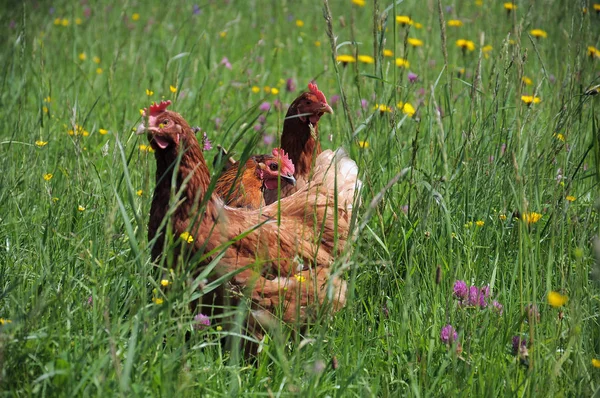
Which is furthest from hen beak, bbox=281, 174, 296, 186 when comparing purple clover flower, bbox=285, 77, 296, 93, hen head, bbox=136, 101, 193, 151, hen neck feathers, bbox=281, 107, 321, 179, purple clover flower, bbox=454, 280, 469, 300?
purple clover flower, bbox=285, 77, 296, 93

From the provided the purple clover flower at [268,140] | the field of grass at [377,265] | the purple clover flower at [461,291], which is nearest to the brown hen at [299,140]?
the field of grass at [377,265]

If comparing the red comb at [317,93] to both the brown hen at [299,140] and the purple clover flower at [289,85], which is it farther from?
the purple clover flower at [289,85]

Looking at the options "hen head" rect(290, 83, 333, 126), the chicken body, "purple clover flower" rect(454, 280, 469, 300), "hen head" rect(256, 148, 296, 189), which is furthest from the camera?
"hen head" rect(290, 83, 333, 126)

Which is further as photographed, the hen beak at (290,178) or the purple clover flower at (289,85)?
the purple clover flower at (289,85)

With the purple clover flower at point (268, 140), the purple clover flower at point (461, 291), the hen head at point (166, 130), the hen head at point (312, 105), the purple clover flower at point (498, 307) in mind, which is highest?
the hen head at point (166, 130)

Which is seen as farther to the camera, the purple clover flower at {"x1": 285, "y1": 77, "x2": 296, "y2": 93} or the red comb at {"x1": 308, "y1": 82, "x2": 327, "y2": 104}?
the purple clover flower at {"x1": 285, "y1": 77, "x2": 296, "y2": 93}

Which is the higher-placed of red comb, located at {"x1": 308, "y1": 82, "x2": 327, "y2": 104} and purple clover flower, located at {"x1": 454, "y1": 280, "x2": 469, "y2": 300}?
red comb, located at {"x1": 308, "y1": 82, "x2": 327, "y2": 104}

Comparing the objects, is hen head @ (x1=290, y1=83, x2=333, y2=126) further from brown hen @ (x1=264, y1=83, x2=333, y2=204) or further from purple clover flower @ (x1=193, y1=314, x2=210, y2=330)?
purple clover flower @ (x1=193, y1=314, x2=210, y2=330)

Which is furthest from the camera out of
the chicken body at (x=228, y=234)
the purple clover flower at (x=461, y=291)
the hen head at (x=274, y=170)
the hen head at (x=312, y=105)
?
the hen head at (x=312, y=105)

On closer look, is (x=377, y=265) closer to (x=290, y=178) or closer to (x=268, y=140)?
(x=290, y=178)

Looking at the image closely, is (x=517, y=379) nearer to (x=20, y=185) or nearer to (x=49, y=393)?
(x=49, y=393)

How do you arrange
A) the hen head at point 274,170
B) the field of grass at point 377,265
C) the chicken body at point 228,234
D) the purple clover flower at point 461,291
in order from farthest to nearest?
the hen head at point 274,170 < the chicken body at point 228,234 < the purple clover flower at point 461,291 < the field of grass at point 377,265

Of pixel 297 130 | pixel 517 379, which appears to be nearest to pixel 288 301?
pixel 517 379

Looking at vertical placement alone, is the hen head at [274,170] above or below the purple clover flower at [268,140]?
above
